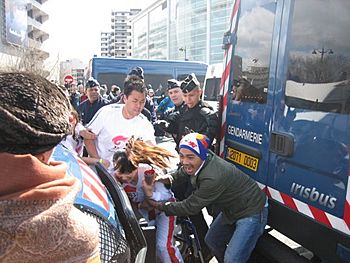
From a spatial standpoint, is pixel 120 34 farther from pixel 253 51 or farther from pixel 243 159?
pixel 243 159

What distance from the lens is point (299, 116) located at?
7.73ft

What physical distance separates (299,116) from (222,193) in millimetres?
801

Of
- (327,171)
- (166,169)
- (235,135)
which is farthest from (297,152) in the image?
(166,169)

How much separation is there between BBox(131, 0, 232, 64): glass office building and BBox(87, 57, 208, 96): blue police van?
119 ft

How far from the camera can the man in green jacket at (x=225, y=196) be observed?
2627 millimetres

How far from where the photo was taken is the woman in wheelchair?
264 cm

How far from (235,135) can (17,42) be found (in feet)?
153

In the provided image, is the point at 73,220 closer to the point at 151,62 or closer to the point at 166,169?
Result: the point at 166,169

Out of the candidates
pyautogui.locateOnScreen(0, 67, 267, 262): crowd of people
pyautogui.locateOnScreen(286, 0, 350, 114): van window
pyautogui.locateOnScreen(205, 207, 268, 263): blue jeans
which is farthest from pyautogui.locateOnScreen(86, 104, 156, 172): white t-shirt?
pyautogui.locateOnScreen(286, 0, 350, 114): van window

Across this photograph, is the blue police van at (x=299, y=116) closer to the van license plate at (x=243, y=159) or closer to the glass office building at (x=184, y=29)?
the van license plate at (x=243, y=159)

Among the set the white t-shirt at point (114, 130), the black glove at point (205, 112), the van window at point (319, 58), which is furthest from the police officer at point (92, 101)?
the van window at point (319, 58)

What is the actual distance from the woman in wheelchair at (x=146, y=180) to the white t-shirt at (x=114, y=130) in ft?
1.28

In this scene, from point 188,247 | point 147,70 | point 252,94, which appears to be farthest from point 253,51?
point 147,70

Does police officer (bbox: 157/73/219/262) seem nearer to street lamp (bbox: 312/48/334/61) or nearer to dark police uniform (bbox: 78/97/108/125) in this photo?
street lamp (bbox: 312/48/334/61)
